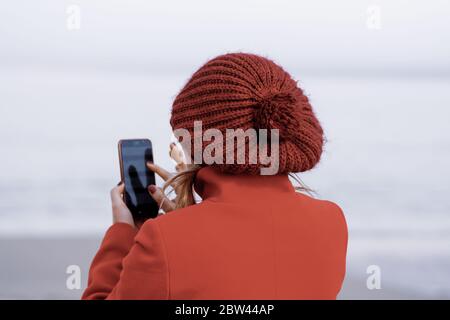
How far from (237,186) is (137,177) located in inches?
8.7

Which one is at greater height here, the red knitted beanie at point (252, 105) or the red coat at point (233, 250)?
the red knitted beanie at point (252, 105)

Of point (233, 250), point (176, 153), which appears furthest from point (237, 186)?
point (176, 153)

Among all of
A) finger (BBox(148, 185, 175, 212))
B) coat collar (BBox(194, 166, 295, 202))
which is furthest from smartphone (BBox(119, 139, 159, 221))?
coat collar (BBox(194, 166, 295, 202))

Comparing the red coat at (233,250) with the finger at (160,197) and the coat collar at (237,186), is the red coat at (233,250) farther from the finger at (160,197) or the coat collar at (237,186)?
the finger at (160,197)

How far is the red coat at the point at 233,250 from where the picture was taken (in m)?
0.66

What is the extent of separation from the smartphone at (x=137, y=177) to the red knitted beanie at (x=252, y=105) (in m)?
0.18

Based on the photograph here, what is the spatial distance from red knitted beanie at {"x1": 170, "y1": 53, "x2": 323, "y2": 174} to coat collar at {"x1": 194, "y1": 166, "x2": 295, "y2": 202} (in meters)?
0.02

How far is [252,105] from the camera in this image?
69 centimetres

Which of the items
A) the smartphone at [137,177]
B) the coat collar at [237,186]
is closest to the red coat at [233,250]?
the coat collar at [237,186]

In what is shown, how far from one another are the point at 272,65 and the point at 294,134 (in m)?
0.08

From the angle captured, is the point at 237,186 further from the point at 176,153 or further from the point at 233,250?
the point at 176,153

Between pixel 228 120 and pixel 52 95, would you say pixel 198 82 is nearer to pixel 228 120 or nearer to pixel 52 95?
pixel 228 120

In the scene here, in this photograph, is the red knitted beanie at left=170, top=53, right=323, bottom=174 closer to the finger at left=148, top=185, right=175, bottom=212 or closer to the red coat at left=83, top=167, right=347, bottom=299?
the red coat at left=83, top=167, right=347, bottom=299

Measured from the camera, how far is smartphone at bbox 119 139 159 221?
86 cm
